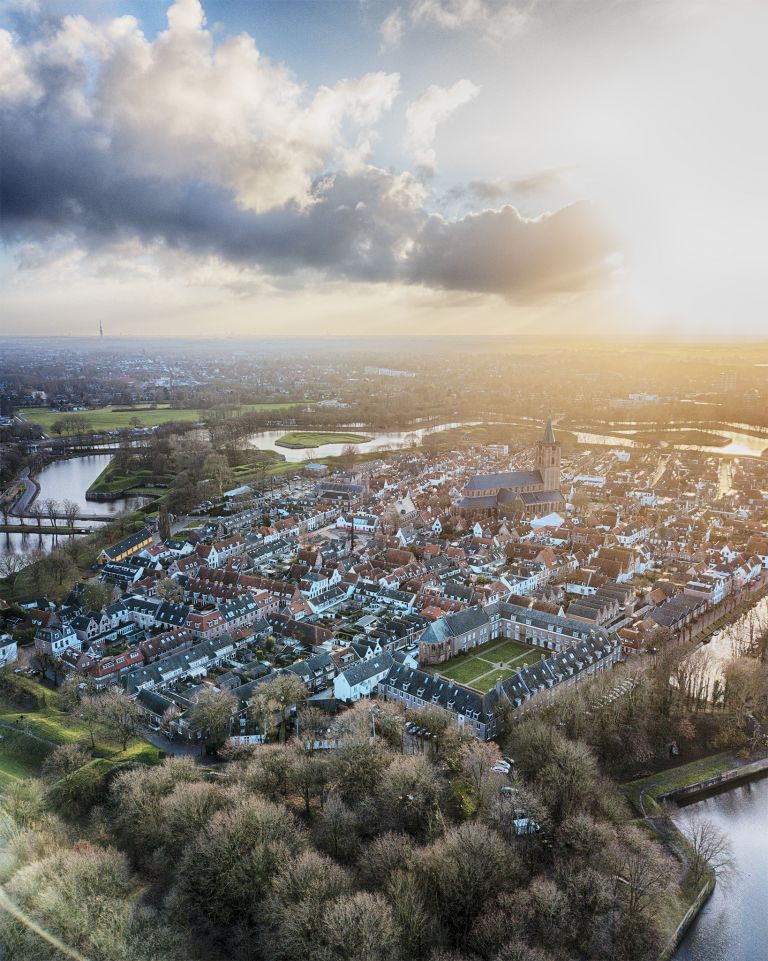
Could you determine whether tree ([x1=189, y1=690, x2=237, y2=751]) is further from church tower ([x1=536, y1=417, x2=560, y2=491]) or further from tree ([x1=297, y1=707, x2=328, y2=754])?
church tower ([x1=536, y1=417, x2=560, y2=491])

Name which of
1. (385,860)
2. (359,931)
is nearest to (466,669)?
(385,860)

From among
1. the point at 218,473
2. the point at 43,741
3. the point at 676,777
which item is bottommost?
the point at 676,777

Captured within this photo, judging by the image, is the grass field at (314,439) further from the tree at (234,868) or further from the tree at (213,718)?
the tree at (234,868)

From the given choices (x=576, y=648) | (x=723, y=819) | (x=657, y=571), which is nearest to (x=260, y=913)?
(x=723, y=819)

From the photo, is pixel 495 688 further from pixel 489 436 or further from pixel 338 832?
pixel 489 436

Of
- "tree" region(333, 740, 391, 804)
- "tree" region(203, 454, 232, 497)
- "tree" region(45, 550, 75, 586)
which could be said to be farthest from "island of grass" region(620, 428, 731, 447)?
"tree" region(333, 740, 391, 804)

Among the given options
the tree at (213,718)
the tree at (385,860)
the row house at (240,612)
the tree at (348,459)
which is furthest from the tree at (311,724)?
the tree at (348,459)

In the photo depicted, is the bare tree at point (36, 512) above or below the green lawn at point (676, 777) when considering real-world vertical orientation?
above
